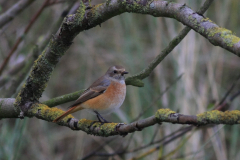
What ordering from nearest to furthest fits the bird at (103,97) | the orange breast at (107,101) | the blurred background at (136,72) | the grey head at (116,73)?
the bird at (103,97) < the orange breast at (107,101) < the grey head at (116,73) < the blurred background at (136,72)

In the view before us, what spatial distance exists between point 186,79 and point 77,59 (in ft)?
10.4

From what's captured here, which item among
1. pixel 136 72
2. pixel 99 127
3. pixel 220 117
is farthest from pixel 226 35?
pixel 136 72

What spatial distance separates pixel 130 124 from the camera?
1962mm

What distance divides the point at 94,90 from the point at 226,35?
7.40 ft

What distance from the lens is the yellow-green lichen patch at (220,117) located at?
4.84 ft

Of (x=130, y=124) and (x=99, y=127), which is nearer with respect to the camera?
(x=130, y=124)

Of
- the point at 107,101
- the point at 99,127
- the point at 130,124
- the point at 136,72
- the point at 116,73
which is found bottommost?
the point at 136,72

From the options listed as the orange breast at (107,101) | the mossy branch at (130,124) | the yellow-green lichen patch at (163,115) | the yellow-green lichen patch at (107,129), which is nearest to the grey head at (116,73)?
the orange breast at (107,101)

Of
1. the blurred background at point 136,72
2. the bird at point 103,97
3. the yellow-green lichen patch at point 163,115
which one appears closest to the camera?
the yellow-green lichen patch at point 163,115

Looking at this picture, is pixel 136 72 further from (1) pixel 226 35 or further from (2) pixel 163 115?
(1) pixel 226 35

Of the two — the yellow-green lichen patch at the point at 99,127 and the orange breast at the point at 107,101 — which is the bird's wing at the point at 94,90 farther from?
the yellow-green lichen patch at the point at 99,127

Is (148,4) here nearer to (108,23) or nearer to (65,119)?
(65,119)

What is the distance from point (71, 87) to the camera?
275 inches

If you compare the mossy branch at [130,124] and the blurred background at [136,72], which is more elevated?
the mossy branch at [130,124]
